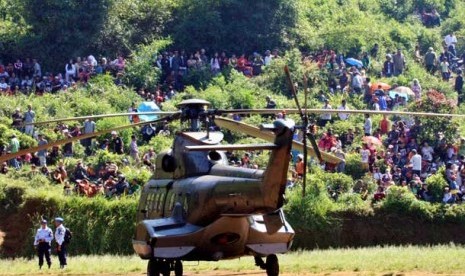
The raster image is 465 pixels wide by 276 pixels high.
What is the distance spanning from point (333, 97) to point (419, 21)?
1641 cm

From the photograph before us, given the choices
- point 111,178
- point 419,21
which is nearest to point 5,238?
point 111,178

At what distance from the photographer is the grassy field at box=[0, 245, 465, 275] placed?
94.4ft

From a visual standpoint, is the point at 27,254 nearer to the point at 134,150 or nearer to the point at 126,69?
the point at 134,150

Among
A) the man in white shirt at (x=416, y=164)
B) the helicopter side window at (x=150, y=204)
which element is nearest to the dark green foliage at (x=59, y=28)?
the man in white shirt at (x=416, y=164)

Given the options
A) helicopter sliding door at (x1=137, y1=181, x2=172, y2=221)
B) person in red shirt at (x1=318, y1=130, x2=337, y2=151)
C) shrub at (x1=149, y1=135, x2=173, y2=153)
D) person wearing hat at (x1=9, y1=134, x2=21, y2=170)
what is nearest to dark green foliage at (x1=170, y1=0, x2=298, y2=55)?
shrub at (x1=149, y1=135, x2=173, y2=153)

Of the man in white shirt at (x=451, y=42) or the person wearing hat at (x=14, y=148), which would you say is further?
the man in white shirt at (x=451, y=42)

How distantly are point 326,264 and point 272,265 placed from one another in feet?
12.5

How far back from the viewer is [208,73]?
5397 centimetres

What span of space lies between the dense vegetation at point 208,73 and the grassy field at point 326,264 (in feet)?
13.8

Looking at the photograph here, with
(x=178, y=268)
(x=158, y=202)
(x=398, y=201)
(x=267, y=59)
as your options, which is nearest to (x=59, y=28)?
(x=267, y=59)

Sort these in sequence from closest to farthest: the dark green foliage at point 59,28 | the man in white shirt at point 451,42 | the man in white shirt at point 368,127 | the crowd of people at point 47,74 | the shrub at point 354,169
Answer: the shrub at point 354,169 < the man in white shirt at point 368,127 < the crowd of people at point 47,74 < the dark green foliage at point 59,28 < the man in white shirt at point 451,42

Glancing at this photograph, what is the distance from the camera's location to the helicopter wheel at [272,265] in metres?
26.7

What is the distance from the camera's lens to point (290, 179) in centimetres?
4066

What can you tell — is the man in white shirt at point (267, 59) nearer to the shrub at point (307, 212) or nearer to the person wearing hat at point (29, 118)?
the person wearing hat at point (29, 118)
